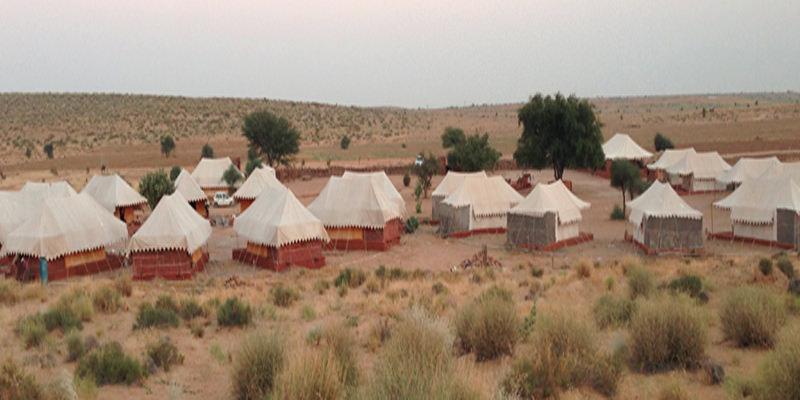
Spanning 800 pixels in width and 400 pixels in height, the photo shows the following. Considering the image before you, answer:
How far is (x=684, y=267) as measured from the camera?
60.1 ft

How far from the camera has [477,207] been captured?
28.4 m

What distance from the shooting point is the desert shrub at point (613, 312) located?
11055 millimetres

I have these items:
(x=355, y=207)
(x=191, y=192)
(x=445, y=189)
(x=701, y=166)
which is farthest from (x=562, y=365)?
(x=701, y=166)

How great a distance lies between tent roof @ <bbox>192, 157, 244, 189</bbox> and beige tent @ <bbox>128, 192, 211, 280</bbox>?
21.5m

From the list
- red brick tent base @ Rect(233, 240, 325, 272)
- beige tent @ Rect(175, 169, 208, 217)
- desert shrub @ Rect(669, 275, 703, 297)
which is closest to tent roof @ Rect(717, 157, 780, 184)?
desert shrub @ Rect(669, 275, 703, 297)

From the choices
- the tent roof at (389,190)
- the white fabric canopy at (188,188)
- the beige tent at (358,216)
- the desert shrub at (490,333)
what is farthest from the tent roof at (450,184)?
the desert shrub at (490,333)

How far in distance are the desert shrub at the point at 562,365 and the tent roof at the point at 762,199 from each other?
62.1 ft

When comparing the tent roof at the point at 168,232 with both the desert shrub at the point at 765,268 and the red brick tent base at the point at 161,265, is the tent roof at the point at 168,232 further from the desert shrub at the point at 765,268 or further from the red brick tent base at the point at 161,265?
the desert shrub at the point at 765,268

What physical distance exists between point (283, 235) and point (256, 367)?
13926mm

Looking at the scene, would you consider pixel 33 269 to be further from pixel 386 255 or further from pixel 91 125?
pixel 91 125

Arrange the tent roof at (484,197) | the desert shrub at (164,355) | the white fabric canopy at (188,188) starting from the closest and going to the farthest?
1. the desert shrub at (164,355)
2. the tent roof at (484,197)
3. the white fabric canopy at (188,188)

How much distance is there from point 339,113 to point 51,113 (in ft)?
153

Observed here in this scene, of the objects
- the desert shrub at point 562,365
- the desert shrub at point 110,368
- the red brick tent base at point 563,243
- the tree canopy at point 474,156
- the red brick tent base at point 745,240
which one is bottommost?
the red brick tent base at point 563,243

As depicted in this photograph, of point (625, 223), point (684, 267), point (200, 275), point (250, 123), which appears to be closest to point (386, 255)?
point (200, 275)
